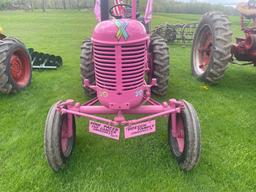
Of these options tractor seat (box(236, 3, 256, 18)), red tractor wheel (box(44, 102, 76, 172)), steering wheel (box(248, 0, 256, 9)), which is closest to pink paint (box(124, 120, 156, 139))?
red tractor wheel (box(44, 102, 76, 172))

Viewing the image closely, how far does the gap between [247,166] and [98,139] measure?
5.66ft

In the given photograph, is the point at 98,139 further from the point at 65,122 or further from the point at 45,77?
the point at 45,77

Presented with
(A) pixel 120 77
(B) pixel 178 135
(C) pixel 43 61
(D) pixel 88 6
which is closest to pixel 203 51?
(B) pixel 178 135

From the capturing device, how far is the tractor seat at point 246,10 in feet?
21.9

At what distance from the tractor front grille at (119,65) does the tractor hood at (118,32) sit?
2.0 inches

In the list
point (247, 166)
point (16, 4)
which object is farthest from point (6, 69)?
point (16, 4)

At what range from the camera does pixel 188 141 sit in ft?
11.5

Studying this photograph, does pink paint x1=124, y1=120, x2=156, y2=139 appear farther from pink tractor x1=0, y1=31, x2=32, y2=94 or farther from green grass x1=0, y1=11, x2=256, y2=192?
pink tractor x1=0, y1=31, x2=32, y2=94

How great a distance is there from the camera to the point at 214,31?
5891mm

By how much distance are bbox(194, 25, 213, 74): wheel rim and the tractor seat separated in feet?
2.85

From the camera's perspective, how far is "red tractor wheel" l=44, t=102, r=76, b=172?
347cm

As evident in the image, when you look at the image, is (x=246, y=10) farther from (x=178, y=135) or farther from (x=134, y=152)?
(x=134, y=152)

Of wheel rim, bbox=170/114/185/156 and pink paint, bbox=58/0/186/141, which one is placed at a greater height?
pink paint, bbox=58/0/186/141

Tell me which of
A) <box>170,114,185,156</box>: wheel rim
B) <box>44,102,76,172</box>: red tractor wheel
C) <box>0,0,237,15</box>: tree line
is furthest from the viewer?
<box>0,0,237,15</box>: tree line
